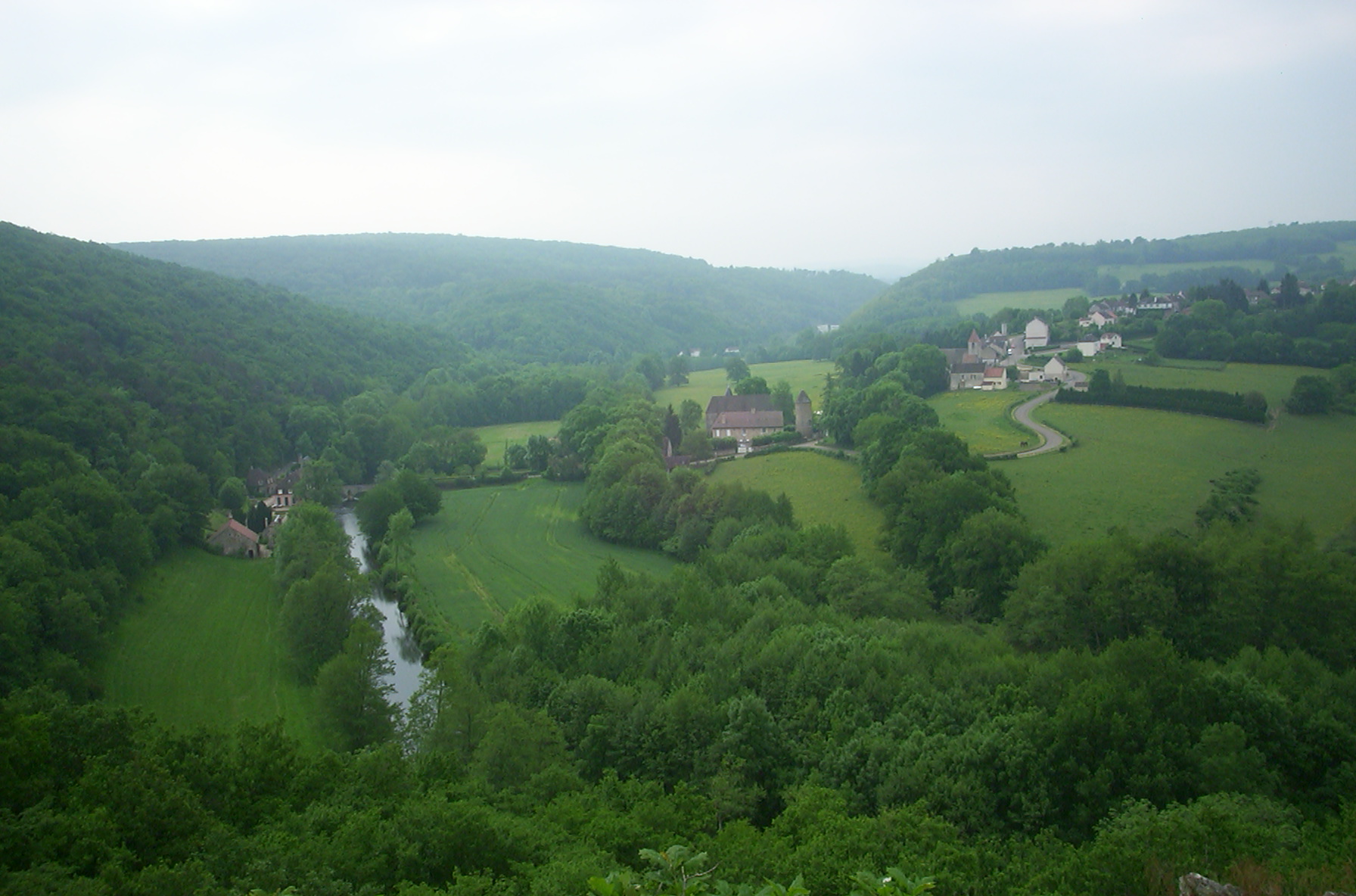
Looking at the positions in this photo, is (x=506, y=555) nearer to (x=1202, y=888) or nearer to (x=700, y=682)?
(x=700, y=682)

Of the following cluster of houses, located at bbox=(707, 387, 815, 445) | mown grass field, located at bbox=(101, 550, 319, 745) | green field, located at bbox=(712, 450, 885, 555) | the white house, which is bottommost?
mown grass field, located at bbox=(101, 550, 319, 745)

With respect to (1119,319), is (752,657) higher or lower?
lower

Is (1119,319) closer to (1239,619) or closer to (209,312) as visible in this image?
(1239,619)

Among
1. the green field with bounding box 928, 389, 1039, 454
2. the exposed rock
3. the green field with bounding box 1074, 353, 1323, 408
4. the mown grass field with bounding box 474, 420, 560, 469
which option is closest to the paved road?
the green field with bounding box 928, 389, 1039, 454

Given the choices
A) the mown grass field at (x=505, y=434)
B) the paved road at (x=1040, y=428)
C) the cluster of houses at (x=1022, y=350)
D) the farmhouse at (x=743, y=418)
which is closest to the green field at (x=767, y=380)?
the farmhouse at (x=743, y=418)

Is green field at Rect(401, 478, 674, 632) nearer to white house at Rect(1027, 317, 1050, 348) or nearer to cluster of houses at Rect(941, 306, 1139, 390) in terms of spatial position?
cluster of houses at Rect(941, 306, 1139, 390)

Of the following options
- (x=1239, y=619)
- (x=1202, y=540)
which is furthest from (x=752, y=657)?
(x=1202, y=540)

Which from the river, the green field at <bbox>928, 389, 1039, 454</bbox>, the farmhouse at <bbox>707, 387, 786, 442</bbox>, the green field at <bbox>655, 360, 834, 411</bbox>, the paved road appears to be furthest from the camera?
the green field at <bbox>655, 360, 834, 411</bbox>
